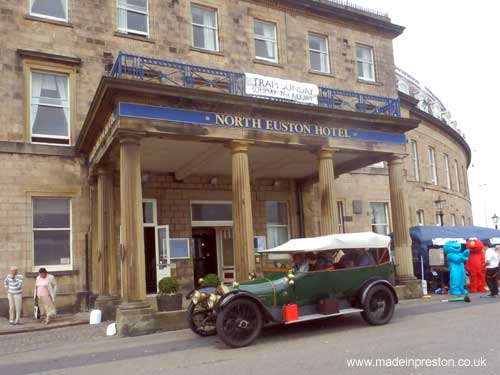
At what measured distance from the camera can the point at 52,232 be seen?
568 inches

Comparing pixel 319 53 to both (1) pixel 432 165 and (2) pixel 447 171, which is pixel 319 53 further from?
(2) pixel 447 171

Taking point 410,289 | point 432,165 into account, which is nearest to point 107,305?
point 410,289

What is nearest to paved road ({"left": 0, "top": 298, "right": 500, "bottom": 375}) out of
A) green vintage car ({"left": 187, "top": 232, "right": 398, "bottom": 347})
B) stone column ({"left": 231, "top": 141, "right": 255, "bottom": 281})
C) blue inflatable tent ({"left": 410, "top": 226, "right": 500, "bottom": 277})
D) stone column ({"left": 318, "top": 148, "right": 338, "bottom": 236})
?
green vintage car ({"left": 187, "top": 232, "right": 398, "bottom": 347})

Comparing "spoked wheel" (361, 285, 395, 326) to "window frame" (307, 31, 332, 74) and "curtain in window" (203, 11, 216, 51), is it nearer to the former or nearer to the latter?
"curtain in window" (203, 11, 216, 51)

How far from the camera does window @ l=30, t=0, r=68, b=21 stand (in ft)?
48.8

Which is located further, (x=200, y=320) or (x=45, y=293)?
(x=45, y=293)

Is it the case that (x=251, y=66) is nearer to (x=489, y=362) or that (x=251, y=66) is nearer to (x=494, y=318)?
(x=494, y=318)

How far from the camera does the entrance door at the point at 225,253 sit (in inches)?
699

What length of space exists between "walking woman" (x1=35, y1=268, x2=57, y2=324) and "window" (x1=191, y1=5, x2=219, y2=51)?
364 inches

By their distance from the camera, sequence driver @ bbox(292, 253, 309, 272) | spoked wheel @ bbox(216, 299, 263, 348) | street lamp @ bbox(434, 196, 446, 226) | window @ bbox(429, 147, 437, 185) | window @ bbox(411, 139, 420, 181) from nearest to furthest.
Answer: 1. spoked wheel @ bbox(216, 299, 263, 348)
2. driver @ bbox(292, 253, 309, 272)
3. street lamp @ bbox(434, 196, 446, 226)
4. window @ bbox(411, 139, 420, 181)
5. window @ bbox(429, 147, 437, 185)

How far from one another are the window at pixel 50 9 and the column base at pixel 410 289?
13.2 m

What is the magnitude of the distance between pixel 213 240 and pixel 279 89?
6.76m

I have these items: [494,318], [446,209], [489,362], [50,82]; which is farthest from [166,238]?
[446,209]

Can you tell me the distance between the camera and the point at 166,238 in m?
15.5
